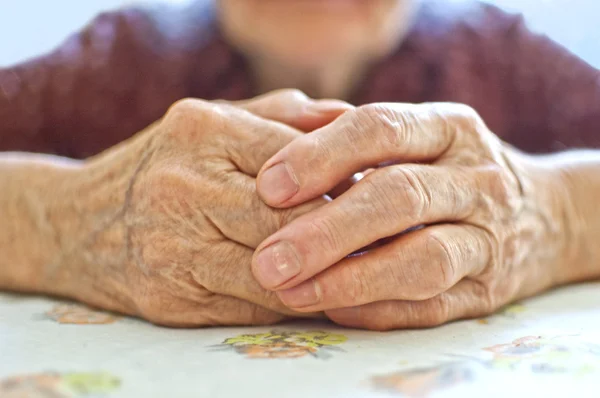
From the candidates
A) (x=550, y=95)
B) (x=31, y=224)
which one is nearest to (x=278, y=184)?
(x=31, y=224)

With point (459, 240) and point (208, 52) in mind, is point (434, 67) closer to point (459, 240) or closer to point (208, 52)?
point (208, 52)

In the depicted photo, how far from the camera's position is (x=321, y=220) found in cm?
58

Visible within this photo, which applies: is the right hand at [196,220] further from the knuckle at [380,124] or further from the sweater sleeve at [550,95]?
the sweater sleeve at [550,95]

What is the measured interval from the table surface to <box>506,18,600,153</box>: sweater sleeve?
755 mm

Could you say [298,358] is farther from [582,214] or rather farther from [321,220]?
[582,214]

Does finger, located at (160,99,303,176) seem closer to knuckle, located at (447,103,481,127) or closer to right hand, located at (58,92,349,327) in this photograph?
right hand, located at (58,92,349,327)

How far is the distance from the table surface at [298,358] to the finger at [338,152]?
16cm

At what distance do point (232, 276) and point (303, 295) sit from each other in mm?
86

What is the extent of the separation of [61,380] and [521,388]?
0.37 metres

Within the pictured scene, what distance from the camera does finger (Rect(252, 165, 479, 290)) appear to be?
22.6 inches

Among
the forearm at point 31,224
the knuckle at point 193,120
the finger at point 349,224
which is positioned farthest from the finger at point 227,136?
the forearm at point 31,224

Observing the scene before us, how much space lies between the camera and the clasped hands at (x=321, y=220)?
59 cm

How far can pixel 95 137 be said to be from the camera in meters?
1.27

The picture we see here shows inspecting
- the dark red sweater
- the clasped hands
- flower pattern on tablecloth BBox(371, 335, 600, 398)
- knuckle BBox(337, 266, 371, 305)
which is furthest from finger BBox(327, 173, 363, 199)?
the dark red sweater
